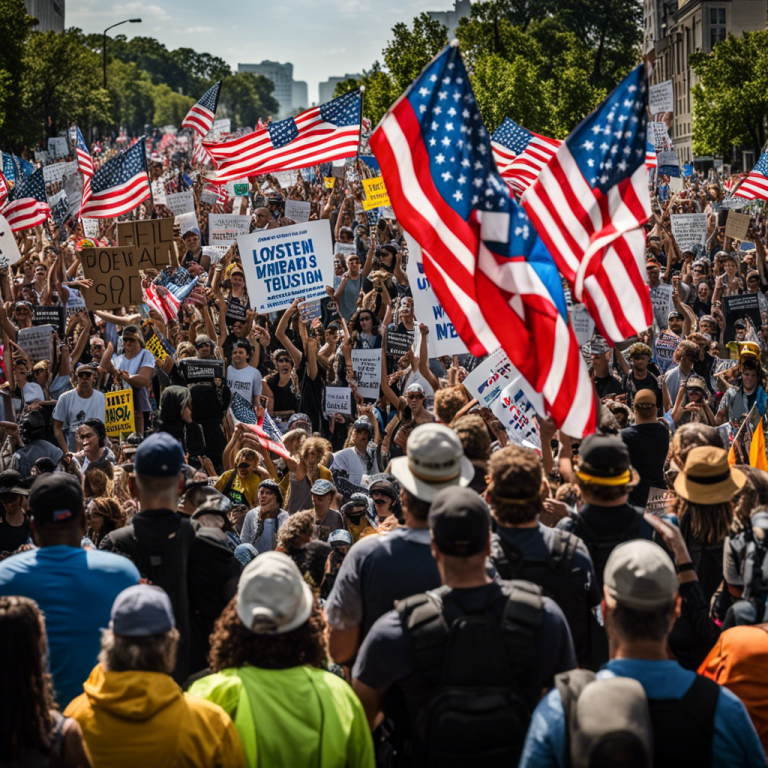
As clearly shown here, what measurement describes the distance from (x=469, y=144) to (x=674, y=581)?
335 cm

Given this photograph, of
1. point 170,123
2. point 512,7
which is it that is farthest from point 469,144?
point 170,123

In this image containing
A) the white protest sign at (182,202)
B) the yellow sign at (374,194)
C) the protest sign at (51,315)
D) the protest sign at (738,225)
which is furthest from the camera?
the white protest sign at (182,202)

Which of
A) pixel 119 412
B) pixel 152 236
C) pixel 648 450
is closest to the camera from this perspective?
pixel 648 450

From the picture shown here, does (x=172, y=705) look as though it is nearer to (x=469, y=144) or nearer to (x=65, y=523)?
(x=65, y=523)

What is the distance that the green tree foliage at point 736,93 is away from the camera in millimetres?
47281

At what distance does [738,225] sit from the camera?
15.3 m

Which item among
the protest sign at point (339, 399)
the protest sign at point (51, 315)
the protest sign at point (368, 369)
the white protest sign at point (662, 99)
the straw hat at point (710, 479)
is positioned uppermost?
the white protest sign at point (662, 99)

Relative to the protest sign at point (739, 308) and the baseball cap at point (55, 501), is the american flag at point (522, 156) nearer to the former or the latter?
the protest sign at point (739, 308)

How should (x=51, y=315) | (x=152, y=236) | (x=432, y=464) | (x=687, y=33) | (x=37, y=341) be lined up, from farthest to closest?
1. (x=687, y=33)
2. (x=51, y=315)
3. (x=152, y=236)
4. (x=37, y=341)
5. (x=432, y=464)

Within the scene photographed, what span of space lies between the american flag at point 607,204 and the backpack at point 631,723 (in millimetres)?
3392

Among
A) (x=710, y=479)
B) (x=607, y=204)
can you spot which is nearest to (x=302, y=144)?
(x=607, y=204)

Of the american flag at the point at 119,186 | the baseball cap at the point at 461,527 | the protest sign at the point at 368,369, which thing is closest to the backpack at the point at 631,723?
the baseball cap at the point at 461,527

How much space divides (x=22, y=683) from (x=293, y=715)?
785mm

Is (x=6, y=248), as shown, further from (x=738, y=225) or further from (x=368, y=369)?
(x=738, y=225)
